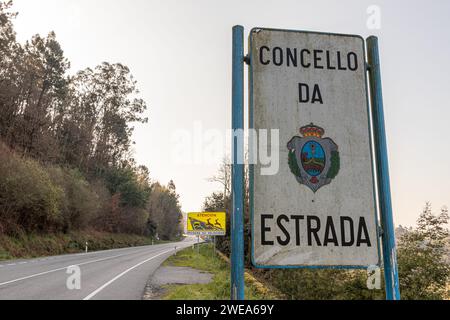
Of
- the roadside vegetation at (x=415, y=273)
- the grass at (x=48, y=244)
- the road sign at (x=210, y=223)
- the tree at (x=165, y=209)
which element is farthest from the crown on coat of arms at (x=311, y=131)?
the tree at (x=165, y=209)

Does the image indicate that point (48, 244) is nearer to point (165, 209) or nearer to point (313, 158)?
point (313, 158)

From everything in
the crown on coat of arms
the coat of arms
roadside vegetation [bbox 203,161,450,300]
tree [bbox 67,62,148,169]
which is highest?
A: tree [bbox 67,62,148,169]

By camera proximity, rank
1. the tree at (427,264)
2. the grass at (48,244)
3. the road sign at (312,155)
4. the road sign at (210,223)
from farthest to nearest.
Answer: the road sign at (210,223), the grass at (48,244), the tree at (427,264), the road sign at (312,155)

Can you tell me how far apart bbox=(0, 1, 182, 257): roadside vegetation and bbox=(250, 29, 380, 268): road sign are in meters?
22.3

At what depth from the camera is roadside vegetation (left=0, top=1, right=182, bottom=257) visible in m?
24.2

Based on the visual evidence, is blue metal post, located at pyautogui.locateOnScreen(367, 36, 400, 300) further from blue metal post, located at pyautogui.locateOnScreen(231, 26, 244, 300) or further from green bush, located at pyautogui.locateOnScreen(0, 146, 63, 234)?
green bush, located at pyautogui.locateOnScreen(0, 146, 63, 234)

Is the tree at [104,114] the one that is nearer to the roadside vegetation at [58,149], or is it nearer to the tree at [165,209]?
the roadside vegetation at [58,149]

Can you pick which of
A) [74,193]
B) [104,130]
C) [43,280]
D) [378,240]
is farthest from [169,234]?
[378,240]

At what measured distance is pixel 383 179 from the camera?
2104 mm

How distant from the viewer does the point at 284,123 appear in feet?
6.81

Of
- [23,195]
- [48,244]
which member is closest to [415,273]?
[23,195]

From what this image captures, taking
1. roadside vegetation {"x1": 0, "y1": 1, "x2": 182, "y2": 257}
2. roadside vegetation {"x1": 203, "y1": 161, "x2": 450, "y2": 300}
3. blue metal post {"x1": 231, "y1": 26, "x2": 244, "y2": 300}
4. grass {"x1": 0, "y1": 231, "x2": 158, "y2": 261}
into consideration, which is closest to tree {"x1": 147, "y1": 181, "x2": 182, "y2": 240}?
roadside vegetation {"x1": 0, "y1": 1, "x2": 182, "y2": 257}

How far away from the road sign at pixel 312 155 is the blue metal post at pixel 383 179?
0.18 feet

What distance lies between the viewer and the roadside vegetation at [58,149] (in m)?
24.2
